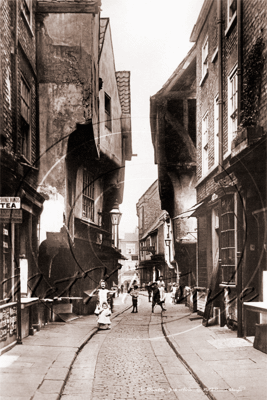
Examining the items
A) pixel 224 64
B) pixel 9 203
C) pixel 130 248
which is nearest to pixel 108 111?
pixel 224 64

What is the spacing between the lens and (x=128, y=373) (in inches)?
292

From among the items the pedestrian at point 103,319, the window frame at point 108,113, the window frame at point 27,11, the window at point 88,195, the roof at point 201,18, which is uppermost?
the roof at point 201,18

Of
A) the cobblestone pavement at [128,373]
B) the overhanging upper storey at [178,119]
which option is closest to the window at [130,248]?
the overhanging upper storey at [178,119]

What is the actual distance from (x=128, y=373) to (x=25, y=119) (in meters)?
6.40

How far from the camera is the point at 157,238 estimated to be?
47.2 m

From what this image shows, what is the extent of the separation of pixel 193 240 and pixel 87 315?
5003mm

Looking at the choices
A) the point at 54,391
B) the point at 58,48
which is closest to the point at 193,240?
the point at 58,48

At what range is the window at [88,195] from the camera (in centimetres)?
1586

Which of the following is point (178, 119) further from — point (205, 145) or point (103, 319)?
point (103, 319)

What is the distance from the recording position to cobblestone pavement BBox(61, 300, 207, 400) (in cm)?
616

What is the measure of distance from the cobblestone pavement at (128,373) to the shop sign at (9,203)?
9.47ft

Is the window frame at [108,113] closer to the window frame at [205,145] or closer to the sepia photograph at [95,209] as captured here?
the sepia photograph at [95,209]

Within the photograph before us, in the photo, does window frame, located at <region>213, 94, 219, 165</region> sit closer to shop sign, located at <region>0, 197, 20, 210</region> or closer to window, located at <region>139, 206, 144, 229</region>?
shop sign, located at <region>0, 197, 20, 210</region>

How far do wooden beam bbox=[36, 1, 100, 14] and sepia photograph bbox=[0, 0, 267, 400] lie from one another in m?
0.04
